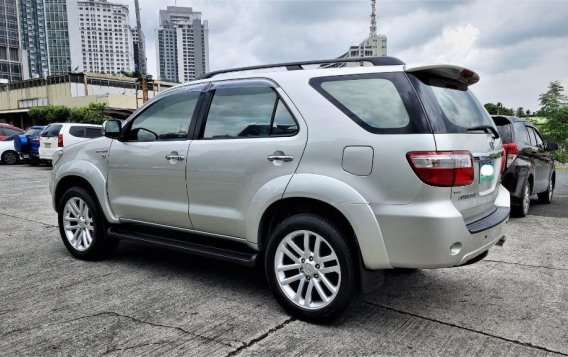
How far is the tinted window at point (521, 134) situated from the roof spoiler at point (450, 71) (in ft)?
12.4

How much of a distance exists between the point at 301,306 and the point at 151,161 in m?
1.93

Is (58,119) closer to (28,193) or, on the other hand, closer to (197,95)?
(28,193)

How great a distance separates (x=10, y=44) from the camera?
115m

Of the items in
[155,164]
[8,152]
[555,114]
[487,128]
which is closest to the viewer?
[487,128]

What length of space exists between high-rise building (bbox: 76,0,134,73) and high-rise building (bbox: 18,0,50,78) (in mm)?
36076

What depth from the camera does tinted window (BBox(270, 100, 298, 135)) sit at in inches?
137

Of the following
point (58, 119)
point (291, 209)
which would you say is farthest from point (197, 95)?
point (58, 119)

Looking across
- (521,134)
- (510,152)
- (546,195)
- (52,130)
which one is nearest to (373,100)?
(510,152)

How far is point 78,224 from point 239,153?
2386 mm

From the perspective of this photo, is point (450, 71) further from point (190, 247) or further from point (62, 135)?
point (62, 135)

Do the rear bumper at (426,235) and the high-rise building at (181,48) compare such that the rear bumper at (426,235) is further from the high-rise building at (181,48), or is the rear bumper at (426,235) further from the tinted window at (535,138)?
the high-rise building at (181,48)

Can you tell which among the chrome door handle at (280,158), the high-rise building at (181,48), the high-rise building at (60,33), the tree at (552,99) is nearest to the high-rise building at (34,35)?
the high-rise building at (60,33)

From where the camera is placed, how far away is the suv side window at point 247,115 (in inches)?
141

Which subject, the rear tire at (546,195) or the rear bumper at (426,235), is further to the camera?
the rear tire at (546,195)
